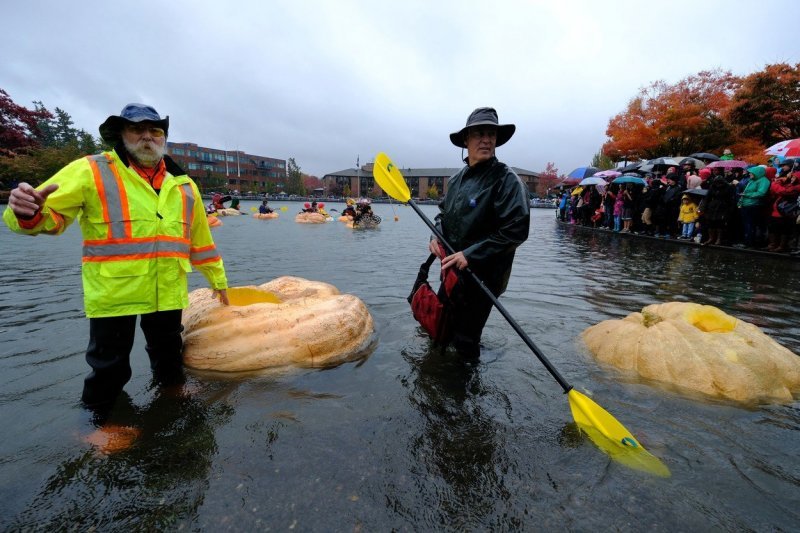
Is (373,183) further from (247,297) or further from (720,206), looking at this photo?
(247,297)

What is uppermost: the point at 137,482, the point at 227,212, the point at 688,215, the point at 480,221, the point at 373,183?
the point at 373,183

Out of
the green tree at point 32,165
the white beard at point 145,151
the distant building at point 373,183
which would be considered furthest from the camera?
the distant building at point 373,183

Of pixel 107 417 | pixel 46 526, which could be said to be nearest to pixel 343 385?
pixel 107 417

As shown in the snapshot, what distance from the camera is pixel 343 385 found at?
10.4ft

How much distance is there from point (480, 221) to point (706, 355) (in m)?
2.20

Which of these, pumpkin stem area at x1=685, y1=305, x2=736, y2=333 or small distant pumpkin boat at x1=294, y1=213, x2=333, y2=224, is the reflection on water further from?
small distant pumpkin boat at x1=294, y1=213, x2=333, y2=224

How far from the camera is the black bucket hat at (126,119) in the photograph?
232 centimetres

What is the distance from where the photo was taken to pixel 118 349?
243cm

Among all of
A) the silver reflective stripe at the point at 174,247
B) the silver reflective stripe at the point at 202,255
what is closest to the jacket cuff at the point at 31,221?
the silver reflective stripe at the point at 174,247

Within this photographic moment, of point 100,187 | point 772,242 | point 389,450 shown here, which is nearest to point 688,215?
point 772,242

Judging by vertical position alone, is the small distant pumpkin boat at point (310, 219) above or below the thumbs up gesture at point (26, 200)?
below

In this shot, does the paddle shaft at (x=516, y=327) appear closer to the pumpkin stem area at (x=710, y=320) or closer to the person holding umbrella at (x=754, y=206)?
the pumpkin stem area at (x=710, y=320)

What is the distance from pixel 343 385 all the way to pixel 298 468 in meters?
1.03

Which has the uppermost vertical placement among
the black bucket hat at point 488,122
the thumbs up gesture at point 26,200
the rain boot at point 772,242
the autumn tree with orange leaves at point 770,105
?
the autumn tree with orange leaves at point 770,105
